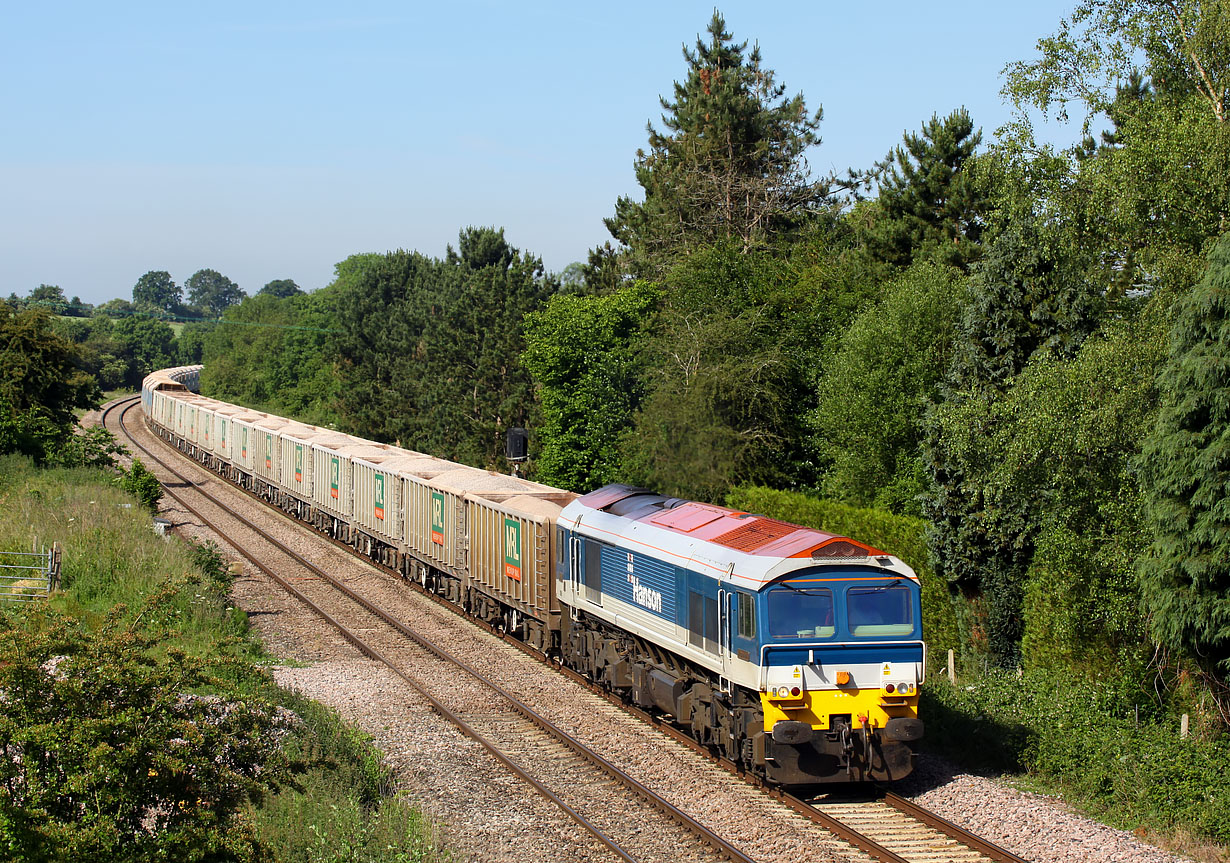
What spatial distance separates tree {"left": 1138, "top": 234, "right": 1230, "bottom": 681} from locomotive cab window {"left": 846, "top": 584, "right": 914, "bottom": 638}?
3.74m

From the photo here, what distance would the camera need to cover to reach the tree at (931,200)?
34.6 metres

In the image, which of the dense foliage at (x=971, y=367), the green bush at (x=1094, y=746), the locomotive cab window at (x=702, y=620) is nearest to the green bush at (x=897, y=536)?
the dense foliage at (x=971, y=367)

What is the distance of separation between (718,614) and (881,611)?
2.04m

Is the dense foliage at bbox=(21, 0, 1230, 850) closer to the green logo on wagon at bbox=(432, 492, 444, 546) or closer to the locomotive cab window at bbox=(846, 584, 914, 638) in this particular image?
the locomotive cab window at bbox=(846, 584, 914, 638)

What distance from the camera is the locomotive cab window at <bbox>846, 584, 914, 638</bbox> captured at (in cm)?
1327

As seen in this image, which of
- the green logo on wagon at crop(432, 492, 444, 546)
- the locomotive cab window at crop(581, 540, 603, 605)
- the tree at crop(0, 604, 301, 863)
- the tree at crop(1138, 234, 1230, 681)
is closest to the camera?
the tree at crop(0, 604, 301, 863)

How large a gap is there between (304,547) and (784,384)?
1613 centimetres

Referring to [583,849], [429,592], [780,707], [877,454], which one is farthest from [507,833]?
[877,454]

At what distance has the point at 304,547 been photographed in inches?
1363

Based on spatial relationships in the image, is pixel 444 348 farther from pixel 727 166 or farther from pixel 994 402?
pixel 994 402

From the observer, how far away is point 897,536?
22.9m

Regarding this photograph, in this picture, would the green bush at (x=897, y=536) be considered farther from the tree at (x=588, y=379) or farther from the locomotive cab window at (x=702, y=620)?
the tree at (x=588, y=379)

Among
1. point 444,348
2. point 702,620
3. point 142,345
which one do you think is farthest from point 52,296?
point 702,620

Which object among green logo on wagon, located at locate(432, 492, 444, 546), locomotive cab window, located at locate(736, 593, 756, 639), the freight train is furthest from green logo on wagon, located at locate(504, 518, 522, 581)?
locomotive cab window, located at locate(736, 593, 756, 639)
